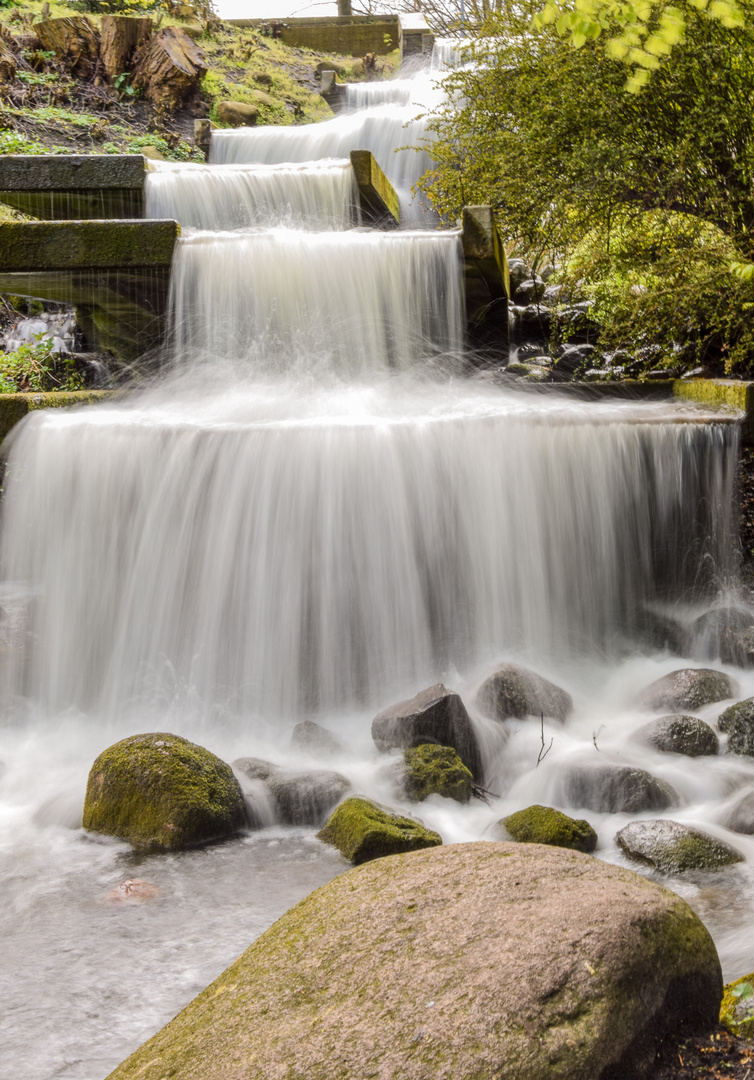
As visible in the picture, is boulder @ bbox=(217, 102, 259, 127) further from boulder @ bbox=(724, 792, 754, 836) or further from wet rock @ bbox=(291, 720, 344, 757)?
boulder @ bbox=(724, 792, 754, 836)

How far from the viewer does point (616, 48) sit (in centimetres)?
319

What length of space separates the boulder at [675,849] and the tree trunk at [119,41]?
58.5 ft

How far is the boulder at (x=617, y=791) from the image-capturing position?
3.75 meters

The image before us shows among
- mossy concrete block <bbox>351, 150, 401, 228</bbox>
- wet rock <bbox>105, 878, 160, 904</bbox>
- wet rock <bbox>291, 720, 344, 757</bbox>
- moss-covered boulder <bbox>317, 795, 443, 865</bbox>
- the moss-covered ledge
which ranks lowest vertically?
wet rock <bbox>291, 720, 344, 757</bbox>

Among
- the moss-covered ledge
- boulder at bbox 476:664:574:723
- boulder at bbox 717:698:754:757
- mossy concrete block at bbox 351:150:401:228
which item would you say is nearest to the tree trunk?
mossy concrete block at bbox 351:150:401:228

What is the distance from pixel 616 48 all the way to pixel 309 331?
4.99 m

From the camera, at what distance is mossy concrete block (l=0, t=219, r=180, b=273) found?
7.07 metres

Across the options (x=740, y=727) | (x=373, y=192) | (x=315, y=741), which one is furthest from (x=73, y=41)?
(x=740, y=727)

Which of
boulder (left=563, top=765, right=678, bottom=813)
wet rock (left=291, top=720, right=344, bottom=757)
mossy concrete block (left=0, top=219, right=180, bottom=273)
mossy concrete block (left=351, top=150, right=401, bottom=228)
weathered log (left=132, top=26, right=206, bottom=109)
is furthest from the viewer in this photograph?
weathered log (left=132, top=26, right=206, bottom=109)

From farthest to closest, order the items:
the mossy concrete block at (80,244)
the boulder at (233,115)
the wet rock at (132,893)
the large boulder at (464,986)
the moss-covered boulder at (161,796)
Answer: the boulder at (233,115) < the mossy concrete block at (80,244) < the moss-covered boulder at (161,796) < the wet rock at (132,893) < the large boulder at (464,986)

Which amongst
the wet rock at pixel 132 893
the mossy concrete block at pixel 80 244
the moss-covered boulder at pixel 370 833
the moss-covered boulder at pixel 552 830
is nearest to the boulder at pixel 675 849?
the moss-covered boulder at pixel 552 830

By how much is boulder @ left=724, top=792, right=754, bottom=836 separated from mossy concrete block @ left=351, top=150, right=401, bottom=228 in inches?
319

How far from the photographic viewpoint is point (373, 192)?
972 centimetres

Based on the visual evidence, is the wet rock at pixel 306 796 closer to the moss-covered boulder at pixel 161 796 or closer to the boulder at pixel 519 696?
the moss-covered boulder at pixel 161 796
